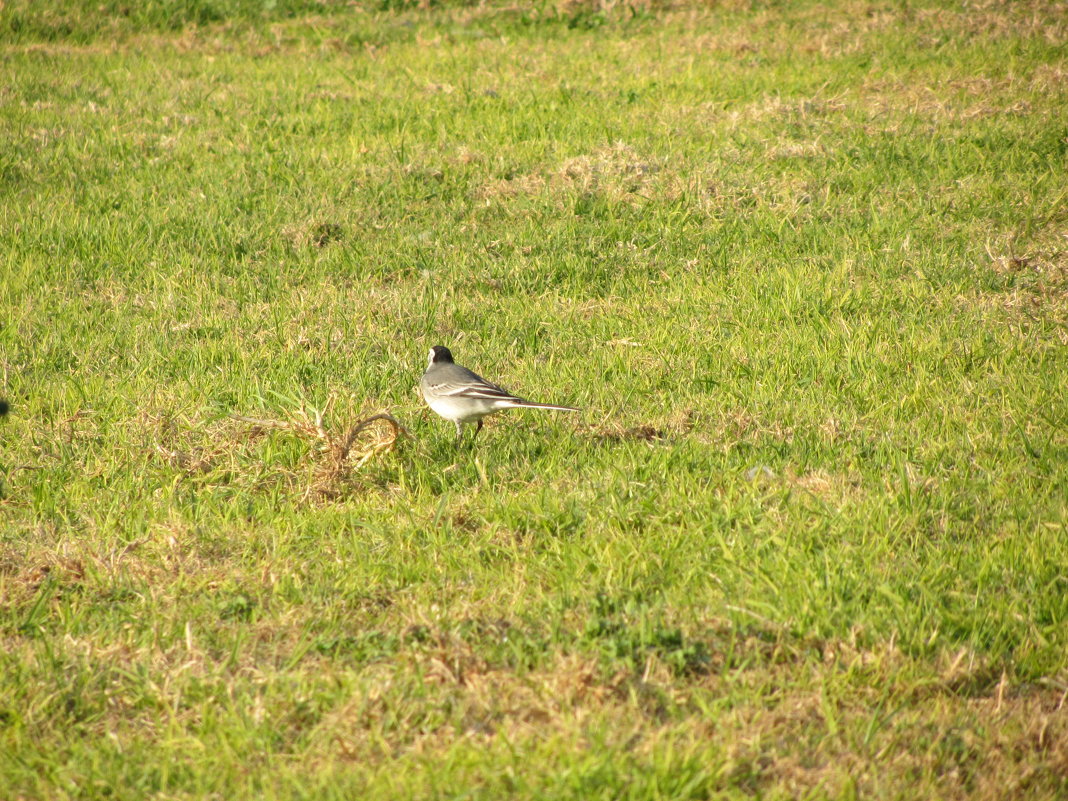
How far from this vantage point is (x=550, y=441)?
19.6ft

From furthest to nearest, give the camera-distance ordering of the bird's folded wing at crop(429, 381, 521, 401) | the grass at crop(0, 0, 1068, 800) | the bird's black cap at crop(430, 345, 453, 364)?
the bird's black cap at crop(430, 345, 453, 364)
the bird's folded wing at crop(429, 381, 521, 401)
the grass at crop(0, 0, 1068, 800)

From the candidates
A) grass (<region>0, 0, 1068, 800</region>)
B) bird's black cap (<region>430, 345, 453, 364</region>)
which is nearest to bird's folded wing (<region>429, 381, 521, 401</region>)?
grass (<region>0, 0, 1068, 800</region>)

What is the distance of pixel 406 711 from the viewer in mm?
3760

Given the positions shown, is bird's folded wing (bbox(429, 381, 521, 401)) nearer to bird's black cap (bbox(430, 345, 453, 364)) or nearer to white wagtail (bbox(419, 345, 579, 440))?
white wagtail (bbox(419, 345, 579, 440))

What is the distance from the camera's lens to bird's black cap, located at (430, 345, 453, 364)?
6.53 meters

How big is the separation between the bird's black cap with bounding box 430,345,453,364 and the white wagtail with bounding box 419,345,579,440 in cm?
15

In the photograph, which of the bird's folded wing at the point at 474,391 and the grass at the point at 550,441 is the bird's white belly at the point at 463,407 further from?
the grass at the point at 550,441

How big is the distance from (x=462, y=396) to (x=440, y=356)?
773 millimetres

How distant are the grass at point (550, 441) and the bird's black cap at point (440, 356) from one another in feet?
1.04

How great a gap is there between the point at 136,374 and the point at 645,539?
12.5ft

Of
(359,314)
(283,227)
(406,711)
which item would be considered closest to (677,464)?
(406,711)

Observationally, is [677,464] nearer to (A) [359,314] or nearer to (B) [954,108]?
(A) [359,314]

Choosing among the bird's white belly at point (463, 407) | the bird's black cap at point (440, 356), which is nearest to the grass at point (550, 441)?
the bird's white belly at point (463, 407)

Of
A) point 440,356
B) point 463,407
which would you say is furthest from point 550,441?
point 440,356
